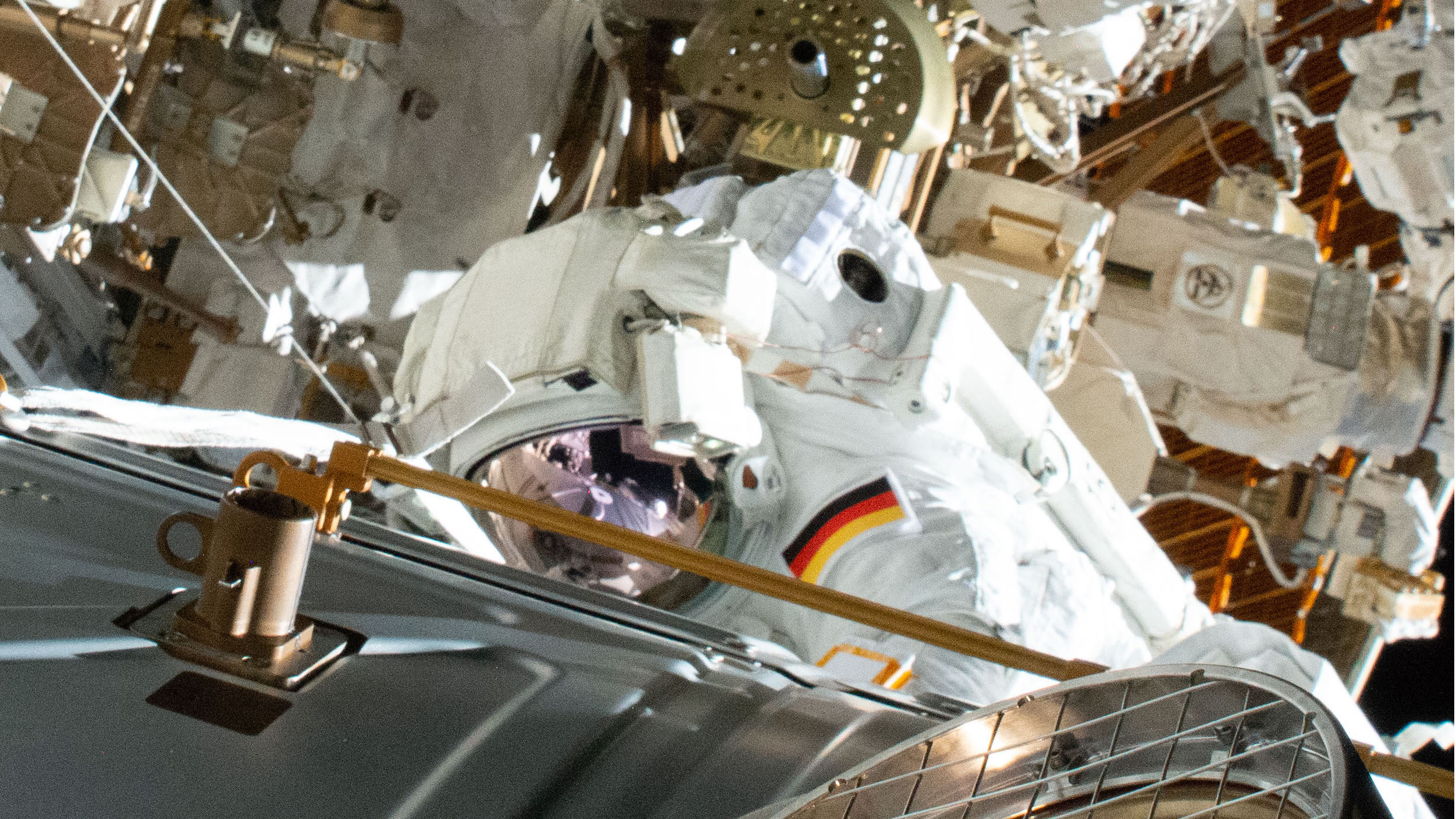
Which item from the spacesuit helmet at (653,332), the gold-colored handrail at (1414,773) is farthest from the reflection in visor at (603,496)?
the gold-colored handrail at (1414,773)

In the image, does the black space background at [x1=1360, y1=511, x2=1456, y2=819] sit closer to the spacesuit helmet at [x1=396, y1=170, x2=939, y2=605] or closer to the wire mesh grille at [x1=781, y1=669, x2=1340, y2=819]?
the spacesuit helmet at [x1=396, y1=170, x2=939, y2=605]

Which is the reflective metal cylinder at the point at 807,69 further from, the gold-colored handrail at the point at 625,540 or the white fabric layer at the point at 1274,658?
the gold-colored handrail at the point at 625,540

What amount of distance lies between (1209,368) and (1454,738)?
3.21 meters

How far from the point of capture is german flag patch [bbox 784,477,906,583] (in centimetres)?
315

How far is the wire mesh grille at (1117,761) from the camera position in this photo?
3.09 feet

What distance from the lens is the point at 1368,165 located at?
5.95m

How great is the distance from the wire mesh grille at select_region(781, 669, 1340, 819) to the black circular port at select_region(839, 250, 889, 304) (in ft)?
7.76

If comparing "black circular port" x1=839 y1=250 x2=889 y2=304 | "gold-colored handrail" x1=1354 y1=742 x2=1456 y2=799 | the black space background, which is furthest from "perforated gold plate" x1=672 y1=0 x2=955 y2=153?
the black space background

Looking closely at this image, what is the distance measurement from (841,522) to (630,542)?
5.30ft

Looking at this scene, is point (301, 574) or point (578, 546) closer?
point (301, 574)

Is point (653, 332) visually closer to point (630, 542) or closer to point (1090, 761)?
point (630, 542)

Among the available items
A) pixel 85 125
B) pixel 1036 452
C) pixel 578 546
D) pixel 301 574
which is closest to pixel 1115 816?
pixel 301 574

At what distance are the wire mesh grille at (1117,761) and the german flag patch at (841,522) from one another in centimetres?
201

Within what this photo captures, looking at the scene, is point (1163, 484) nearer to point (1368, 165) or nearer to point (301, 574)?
point (1368, 165)
